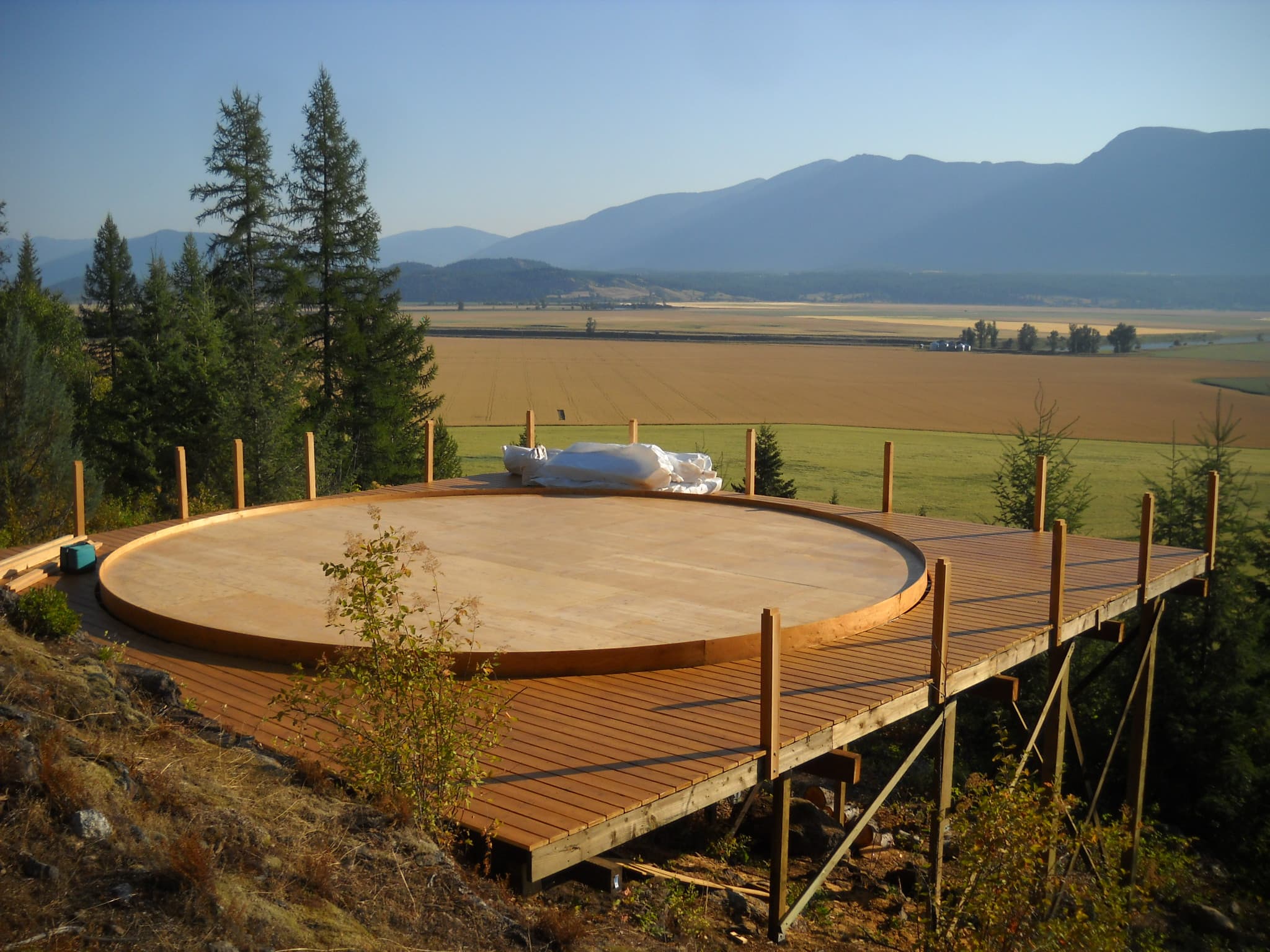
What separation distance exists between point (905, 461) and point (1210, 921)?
21476mm

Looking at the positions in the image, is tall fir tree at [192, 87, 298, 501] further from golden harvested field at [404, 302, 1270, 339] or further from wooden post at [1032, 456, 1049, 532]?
golden harvested field at [404, 302, 1270, 339]

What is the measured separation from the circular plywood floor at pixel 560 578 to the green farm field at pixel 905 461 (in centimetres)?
1340

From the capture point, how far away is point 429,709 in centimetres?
452

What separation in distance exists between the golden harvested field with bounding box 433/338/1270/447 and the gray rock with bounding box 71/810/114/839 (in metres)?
34.4

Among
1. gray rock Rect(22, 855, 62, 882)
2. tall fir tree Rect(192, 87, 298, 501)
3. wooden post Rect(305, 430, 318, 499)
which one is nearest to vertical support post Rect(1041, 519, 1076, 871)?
gray rock Rect(22, 855, 62, 882)

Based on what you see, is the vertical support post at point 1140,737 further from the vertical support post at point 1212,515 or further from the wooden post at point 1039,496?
the wooden post at point 1039,496

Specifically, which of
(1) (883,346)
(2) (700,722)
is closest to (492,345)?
(1) (883,346)

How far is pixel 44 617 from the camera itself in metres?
6.06

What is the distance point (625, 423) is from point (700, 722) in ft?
109

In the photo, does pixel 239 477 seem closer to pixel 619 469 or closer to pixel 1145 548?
pixel 619 469

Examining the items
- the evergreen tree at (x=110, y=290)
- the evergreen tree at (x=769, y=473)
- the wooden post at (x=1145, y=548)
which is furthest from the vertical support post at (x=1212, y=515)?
the evergreen tree at (x=110, y=290)

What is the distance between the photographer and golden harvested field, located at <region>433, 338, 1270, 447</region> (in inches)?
1625

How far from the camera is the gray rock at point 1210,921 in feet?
33.8

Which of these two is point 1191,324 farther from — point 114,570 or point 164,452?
point 114,570
